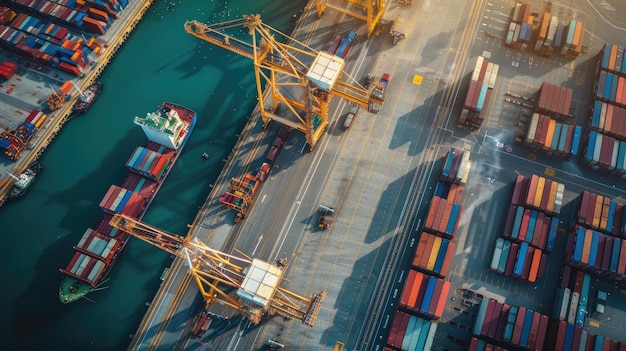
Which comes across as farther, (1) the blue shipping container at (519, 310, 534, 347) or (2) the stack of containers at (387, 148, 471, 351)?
(2) the stack of containers at (387, 148, 471, 351)

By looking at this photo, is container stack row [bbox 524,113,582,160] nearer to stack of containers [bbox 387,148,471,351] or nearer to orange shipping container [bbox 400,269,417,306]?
stack of containers [bbox 387,148,471,351]

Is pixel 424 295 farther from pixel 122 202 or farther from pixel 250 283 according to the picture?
pixel 122 202

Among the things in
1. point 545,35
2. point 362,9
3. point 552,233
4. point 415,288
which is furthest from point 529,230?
point 362,9

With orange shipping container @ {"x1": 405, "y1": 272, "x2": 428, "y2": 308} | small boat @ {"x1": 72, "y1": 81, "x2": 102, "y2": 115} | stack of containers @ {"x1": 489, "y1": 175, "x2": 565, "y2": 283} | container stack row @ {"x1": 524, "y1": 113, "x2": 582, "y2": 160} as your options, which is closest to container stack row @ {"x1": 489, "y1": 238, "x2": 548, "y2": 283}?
stack of containers @ {"x1": 489, "y1": 175, "x2": 565, "y2": 283}

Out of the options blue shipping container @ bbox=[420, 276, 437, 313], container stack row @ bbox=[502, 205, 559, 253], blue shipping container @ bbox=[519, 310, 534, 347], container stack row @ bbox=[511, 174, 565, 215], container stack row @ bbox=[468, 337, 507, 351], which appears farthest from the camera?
container stack row @ bbox=[511, 174, 565, 215]

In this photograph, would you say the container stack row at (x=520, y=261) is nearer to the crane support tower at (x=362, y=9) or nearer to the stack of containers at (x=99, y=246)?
Answer: the crane support tower at (x=362, y=9)

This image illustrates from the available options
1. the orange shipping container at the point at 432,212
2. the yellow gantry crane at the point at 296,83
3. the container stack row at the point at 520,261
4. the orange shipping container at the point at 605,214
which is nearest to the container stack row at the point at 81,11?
the yellow gantry crane at the point at 296,83

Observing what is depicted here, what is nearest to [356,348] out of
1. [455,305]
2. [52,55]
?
[455,305]
